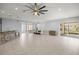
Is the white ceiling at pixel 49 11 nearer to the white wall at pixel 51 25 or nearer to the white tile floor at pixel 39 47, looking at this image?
the white wall at pixel 51 25

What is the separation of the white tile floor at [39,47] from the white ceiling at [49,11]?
47 centimetres

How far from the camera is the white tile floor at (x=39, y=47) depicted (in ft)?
9.21

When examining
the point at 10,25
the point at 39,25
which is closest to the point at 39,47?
the point at 39,25

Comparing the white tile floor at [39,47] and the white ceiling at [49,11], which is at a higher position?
the white ceiling at [49,11]

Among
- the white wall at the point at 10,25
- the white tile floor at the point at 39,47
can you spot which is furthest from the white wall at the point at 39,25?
the white tile floor at the point at 39,47

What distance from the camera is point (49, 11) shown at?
2.89 metres

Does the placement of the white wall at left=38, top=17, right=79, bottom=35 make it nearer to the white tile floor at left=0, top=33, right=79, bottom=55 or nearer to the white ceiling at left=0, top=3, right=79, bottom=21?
the white ceiling at left=0, top=3, right=79, bottom=21

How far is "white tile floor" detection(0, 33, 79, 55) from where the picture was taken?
9.21 ft

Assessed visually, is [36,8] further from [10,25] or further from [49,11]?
[10,25]

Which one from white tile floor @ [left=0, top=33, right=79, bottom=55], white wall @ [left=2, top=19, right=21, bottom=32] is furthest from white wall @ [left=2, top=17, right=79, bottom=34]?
white tile floor @ [left=0, top=33, right=79, bottom=55]

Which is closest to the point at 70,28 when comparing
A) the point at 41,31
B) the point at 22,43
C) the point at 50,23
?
the point at 50,23

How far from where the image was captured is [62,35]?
2.93 meters

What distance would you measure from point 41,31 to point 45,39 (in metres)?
0.20

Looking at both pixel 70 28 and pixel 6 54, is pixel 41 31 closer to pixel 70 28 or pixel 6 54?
pixel 70 28
